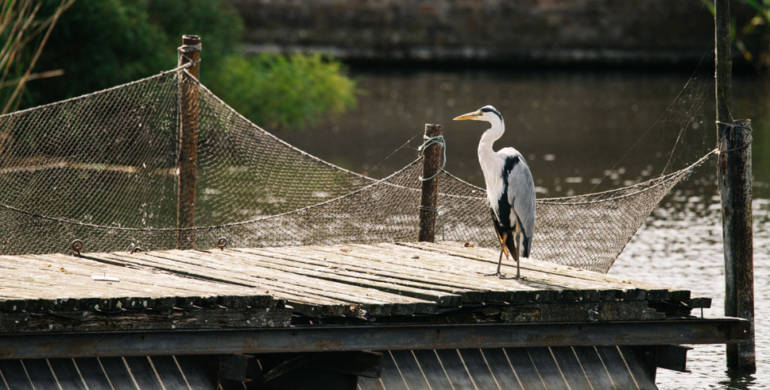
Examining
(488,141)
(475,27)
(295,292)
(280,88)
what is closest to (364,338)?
(295,292)

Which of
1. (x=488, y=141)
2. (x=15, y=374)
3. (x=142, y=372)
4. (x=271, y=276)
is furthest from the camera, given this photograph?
(x=488, y=141)

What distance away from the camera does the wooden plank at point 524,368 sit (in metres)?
8.09

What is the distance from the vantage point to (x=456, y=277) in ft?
27.7

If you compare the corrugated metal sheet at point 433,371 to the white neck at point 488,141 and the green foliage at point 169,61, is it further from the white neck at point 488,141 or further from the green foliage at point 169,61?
the green foliage at point 169,61

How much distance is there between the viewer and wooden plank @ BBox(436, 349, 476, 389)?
26.1 feet

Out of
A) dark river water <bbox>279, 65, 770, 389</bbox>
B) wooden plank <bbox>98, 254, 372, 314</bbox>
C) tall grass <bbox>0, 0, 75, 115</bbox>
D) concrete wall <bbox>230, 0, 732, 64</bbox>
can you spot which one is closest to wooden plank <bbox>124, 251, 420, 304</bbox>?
wooden plank <bbox>98, 254, 372, 314</bbox>

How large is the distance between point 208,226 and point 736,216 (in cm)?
437

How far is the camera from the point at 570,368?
8.26 m

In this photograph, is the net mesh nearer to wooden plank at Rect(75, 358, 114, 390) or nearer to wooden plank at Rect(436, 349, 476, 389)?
wooden plank at Rect(75, 358, 114, 390)

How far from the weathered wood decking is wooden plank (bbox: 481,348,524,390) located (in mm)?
294

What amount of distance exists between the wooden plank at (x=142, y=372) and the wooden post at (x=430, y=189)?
3438mm

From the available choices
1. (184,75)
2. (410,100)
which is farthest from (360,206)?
(410,100)

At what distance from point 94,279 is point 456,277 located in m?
2.18

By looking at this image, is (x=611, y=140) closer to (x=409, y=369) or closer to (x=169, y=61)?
(x=169, y=61)
